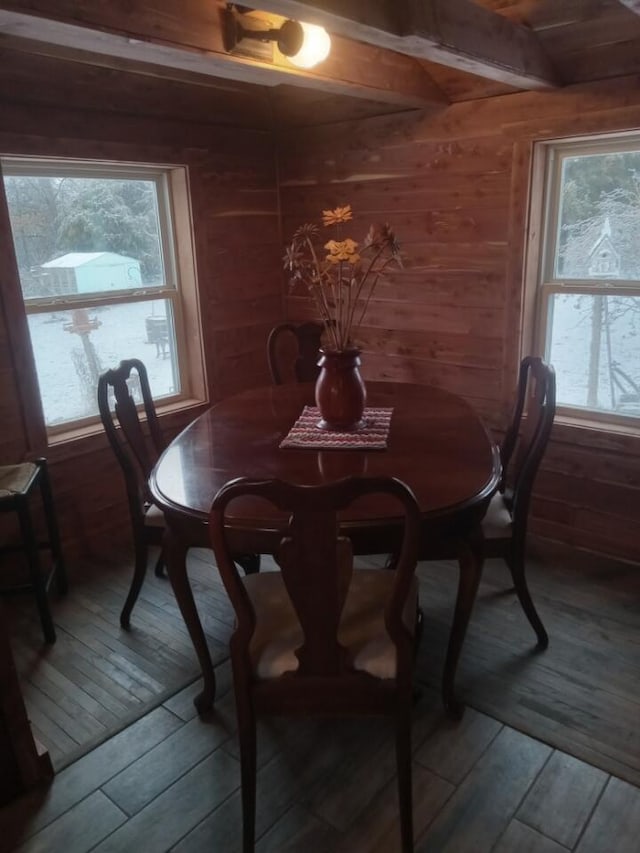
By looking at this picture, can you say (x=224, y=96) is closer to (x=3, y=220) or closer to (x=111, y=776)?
(x=3, y=220)

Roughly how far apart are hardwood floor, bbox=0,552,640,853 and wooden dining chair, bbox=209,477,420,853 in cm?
20

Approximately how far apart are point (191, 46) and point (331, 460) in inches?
55.2

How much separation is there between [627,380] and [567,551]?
2.73 ft

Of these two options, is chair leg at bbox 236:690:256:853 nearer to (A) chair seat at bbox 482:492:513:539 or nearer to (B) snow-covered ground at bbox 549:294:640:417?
(A) chair seat at bbox 482:492:513:539

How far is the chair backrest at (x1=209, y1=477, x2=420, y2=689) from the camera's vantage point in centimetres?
122

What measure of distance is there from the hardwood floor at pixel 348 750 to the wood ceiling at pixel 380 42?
202cm

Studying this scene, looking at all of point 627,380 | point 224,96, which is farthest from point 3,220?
point 627,380

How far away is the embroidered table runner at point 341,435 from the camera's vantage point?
79.3 inches

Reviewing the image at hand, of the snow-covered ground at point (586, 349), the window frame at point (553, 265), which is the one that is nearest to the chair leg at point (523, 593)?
the window frame at point (553, 265)

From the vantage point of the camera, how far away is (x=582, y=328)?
285 centimetres

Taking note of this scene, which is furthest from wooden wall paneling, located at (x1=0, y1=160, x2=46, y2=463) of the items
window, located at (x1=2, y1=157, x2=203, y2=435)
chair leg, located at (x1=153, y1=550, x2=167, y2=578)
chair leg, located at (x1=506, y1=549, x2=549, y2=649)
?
chair leg, located at (x1=506, y1=549, x2=549, y2=649)

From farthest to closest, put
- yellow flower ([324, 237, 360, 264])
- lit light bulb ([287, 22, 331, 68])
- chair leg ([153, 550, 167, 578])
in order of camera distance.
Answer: chair leg ([153, 550, 167, 578]), lit light bulb ([287, 22, 331, 68]), yellow flower ([324, 237, 360, 264])

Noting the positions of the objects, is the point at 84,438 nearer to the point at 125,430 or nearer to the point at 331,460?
the point at 125,430

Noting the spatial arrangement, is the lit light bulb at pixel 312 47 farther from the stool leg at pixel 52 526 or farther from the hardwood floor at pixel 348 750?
the hardwood floor at pixel 348 750
